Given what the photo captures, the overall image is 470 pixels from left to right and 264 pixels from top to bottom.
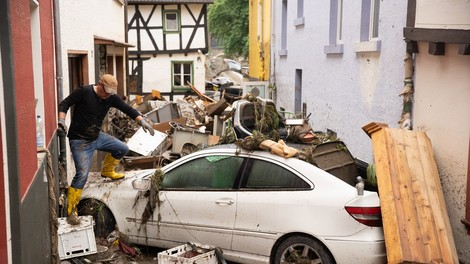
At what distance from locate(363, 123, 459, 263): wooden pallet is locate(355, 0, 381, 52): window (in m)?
2.42

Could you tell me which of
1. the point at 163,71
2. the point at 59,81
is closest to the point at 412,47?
Answer: the point at 59,81

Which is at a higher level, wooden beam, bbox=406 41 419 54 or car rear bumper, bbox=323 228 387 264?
wooden beam, bbox=406 41 419 54

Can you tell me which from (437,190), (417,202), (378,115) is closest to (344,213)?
(417,202)

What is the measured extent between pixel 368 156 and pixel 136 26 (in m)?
19.5

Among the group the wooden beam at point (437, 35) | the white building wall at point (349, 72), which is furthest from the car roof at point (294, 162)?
the white building wall at point (349, 72)

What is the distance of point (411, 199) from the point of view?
18.3 feet

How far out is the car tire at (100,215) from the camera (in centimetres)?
671

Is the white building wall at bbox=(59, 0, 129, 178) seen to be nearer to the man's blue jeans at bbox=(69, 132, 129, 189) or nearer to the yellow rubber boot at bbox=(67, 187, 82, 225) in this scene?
the man's blue jeans at bbox=(69, 132, 129, 189)

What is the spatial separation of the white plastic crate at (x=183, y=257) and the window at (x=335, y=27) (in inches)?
224

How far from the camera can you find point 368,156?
8477 mm

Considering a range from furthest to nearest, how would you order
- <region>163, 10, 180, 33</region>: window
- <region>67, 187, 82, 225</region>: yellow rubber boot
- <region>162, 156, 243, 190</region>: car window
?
<region>163, 10, 180, 33</region>: window, <region>67, 187, 82, 225</region>: yellow rubber boot, <region>162, 156, 243, 190</region>: car window

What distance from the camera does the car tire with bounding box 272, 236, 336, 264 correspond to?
17.3ft

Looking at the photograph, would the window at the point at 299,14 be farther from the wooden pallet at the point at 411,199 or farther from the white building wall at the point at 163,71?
the white building wall at the point at 163,71

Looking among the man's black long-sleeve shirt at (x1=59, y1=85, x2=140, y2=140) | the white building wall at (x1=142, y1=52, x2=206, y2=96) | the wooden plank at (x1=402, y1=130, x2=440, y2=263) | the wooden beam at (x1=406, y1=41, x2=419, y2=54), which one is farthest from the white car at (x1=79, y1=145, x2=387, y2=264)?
the white building wall at (x1=142, y1=52, x2=206, y2=96)
